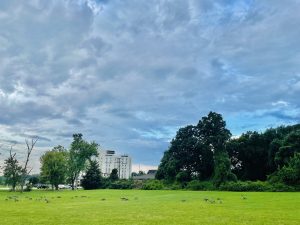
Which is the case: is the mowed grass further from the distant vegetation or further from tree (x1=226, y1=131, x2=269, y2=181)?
tree (x1=226, y1=131, x2=269, y2=181)

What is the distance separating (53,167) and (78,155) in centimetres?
1117

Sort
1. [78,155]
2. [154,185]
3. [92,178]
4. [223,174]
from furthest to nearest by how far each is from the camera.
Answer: [78,155] < [92,178] < [154,185] < [223,174]

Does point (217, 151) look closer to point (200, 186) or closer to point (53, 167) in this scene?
point (200, 186)

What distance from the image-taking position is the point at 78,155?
381ft

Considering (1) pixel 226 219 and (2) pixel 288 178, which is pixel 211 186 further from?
(1) pixel 226 219

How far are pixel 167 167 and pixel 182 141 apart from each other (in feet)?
24.8

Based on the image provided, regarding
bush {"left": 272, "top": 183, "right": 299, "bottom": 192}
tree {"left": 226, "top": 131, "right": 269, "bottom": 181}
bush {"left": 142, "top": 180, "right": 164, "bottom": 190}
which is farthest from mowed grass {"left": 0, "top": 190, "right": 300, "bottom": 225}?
tree {"left": 226, "top": 131, "right": 269, "bottom": 181}

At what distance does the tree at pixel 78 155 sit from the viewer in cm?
11408

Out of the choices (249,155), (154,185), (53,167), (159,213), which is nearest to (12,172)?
(53,167)

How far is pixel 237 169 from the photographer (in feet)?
306

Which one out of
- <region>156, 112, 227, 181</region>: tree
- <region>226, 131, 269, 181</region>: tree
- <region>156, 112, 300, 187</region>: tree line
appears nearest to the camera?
<region>156, 112, 300, 187</region>: tree line

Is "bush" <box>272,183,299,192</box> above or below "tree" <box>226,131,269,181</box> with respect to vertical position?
below

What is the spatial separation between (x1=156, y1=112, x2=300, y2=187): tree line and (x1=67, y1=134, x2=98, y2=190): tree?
2926 cm

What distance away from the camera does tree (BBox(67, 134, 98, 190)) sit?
114 m
